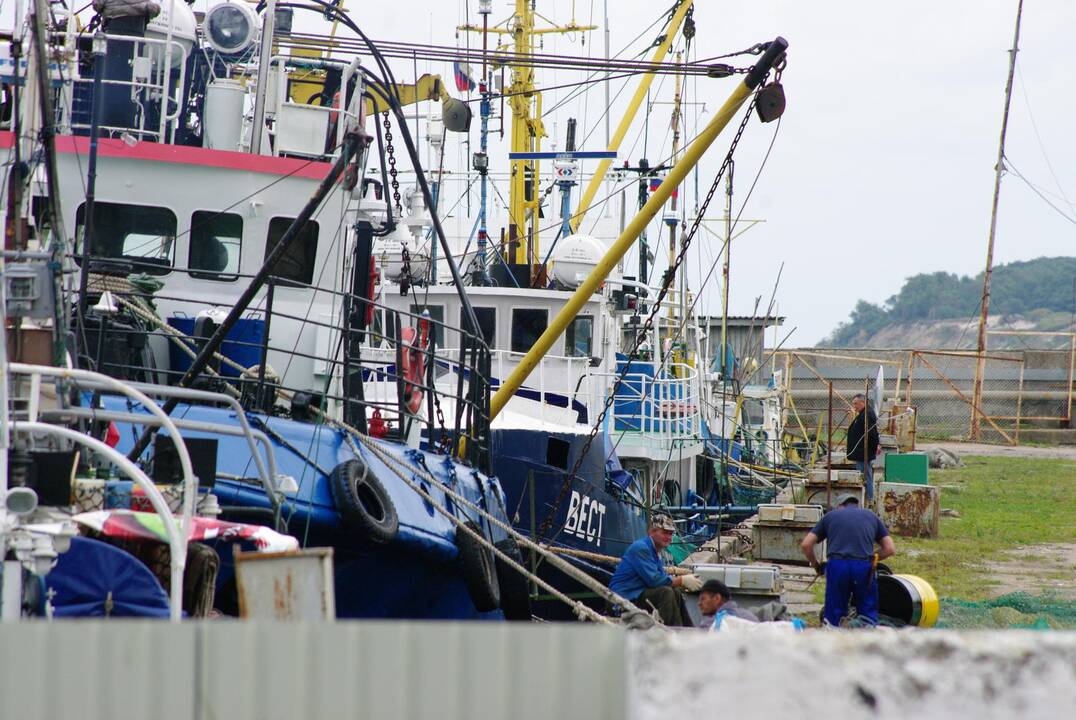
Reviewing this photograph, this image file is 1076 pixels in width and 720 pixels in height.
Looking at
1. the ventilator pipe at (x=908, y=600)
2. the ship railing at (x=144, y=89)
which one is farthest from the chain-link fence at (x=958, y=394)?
the ship railing at (x=144, y=89)

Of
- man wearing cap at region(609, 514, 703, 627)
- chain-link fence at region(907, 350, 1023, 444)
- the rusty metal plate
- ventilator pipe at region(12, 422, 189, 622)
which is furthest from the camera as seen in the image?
chain-link fence at region(907, 350, 1023, 444)

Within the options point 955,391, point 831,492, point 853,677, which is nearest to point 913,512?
point 831,492

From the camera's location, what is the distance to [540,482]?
547 inches

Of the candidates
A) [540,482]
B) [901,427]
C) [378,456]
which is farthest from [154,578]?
[901,427]

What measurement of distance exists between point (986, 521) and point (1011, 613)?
7520mm

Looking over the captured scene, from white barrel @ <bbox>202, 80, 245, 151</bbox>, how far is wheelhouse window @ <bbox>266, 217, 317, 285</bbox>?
1.24 meters

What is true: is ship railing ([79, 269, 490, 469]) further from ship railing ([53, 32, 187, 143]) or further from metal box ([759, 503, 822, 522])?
metal box ([759, 503, 822, 522])

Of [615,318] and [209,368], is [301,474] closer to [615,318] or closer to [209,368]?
[209,368]

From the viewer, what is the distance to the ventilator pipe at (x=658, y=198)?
1134 cm

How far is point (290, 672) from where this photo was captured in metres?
3.28

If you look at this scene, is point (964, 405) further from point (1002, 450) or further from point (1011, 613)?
point (1011, 613)

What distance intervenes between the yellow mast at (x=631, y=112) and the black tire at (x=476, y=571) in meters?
7.97

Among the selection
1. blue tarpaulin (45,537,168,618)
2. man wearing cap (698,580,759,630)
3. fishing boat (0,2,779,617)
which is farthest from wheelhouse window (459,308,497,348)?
blue tarpaulin (45,537,168,618)

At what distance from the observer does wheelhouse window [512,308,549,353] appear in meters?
16.5
